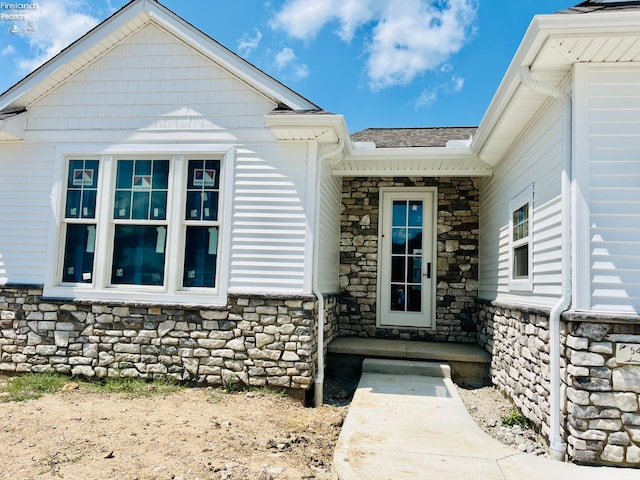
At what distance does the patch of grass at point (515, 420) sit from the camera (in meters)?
4.11

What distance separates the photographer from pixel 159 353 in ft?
16.8

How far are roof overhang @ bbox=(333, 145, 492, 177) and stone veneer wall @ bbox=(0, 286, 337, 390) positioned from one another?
219 centimetres

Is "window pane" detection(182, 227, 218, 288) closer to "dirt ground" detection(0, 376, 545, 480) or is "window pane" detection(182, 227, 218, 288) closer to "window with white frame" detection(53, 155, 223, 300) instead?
"window with white frame" detection(53, 155, 223, 300)

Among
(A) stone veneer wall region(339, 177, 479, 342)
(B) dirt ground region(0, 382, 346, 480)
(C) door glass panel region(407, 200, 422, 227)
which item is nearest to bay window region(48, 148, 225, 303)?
(B) dirt ground region(0, 382, 346, 480)

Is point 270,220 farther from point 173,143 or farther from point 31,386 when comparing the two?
point 31,386

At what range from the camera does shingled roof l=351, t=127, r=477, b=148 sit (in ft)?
21.3

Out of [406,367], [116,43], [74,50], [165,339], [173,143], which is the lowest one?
[406,367]

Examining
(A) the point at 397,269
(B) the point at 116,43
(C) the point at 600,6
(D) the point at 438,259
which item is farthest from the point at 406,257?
(B) the point at 116,43

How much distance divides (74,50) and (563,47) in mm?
5401

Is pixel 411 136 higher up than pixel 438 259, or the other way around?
pixel 411 136

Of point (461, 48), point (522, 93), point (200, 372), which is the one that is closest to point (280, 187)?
point (200, 372)

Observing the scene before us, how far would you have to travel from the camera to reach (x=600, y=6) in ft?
10.5

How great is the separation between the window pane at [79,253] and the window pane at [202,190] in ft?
4.37

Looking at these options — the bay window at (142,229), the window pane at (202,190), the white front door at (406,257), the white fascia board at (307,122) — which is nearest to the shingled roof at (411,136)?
the white front door at (406,257)
